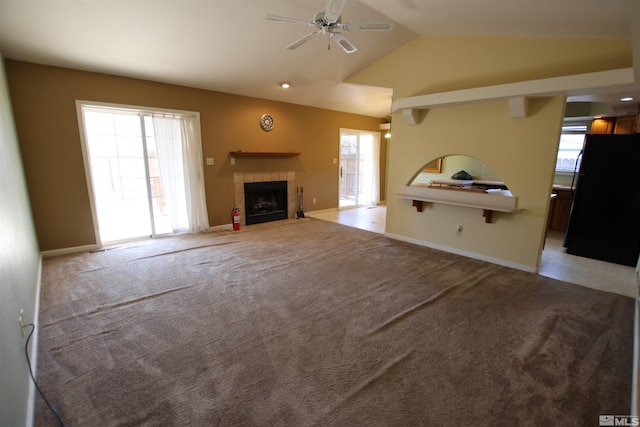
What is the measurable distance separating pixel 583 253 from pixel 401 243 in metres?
2.47

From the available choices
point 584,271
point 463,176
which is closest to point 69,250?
point 584,271

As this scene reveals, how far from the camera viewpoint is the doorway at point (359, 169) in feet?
24.7

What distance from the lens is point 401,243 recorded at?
4605 millimetres

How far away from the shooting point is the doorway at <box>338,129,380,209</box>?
7.53 metres

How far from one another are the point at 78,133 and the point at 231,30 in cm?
253

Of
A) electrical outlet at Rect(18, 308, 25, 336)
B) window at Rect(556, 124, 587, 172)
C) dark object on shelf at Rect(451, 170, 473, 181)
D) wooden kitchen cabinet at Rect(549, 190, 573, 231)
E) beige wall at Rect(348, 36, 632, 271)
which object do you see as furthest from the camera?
dark object on shelf at Rect(451, 170, 473, 181)

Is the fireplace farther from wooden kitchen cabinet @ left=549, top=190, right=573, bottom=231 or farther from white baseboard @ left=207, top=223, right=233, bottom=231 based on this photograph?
wooden kitchen cabinet @ left=549, top=190, right=573, bottom=231

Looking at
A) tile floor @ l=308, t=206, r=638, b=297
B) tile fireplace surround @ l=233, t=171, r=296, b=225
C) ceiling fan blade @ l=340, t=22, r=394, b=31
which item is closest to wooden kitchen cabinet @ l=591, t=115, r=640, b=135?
tile floor @ l=308, t=206, r=638, b=297

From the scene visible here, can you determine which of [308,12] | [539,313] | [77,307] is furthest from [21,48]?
[539,313]

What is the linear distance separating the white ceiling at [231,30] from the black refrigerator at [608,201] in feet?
5.54

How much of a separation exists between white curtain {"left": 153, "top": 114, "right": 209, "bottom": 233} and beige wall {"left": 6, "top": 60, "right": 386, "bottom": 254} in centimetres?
17

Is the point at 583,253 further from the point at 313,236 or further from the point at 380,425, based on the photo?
the point at 380,425

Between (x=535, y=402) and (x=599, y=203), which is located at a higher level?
(x=599, y=203)

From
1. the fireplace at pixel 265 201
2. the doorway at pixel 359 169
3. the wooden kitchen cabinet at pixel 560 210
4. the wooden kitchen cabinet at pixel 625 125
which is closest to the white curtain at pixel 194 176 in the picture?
the fireplace at pixel 265 201
